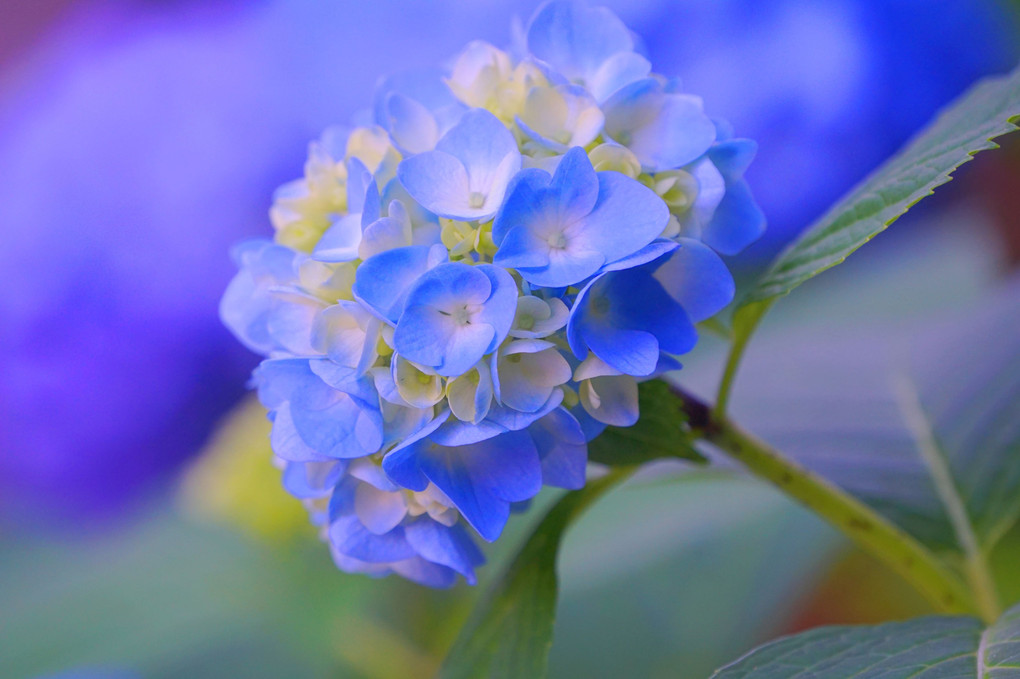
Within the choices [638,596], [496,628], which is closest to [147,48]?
[638,596]

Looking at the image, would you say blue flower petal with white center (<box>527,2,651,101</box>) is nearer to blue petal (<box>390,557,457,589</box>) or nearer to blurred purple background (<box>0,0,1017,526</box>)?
blue petal (<box>390,557,457,589</box>)

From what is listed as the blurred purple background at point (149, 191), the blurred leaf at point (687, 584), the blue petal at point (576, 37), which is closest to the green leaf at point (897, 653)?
the blue petal at point (576, 37)

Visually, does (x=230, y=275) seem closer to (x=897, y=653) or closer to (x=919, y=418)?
(x=919, y=418)

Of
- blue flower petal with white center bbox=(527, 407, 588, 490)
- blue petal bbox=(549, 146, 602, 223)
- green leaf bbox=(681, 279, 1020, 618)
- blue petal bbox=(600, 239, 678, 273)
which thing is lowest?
green leaf bbox=(681, 279, 1020, 618)

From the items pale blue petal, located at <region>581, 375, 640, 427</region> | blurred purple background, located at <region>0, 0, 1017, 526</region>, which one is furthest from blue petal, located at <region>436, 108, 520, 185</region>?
blurred purple background, located at <region>0, 0, 1017, 526</region>

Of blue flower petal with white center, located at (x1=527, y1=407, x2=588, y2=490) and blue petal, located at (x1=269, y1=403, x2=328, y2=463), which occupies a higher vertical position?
blue petal, located at (x1=269, y1=403, x2=328, y2=463)

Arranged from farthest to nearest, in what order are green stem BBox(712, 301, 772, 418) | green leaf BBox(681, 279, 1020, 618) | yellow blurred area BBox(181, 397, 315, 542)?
yellow blurred area BBox(181, 397, 315, 542)
green leaf BBox(681, 279, 1020, 618)
green stem BBox(712, 301, 772, 418)

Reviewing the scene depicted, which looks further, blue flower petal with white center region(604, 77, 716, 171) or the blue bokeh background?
the blue bokeh background

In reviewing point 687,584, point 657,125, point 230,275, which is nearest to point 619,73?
point 657,125
